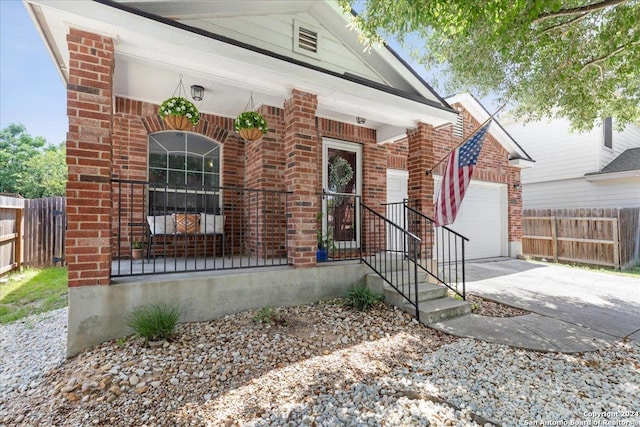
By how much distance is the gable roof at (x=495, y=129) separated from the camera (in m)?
8.44

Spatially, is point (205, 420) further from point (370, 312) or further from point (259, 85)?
point (259, 85)

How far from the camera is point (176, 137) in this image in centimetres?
540

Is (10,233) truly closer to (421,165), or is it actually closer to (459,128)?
(421,165)

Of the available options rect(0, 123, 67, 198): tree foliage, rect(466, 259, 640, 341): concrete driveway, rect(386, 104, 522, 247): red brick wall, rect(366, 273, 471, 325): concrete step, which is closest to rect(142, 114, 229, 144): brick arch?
rect(386, 104, 522, 247): red brick wall

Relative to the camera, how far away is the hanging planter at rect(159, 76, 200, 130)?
3650 millimetres

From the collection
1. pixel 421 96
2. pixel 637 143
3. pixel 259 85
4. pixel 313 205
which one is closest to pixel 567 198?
pixel 637 143

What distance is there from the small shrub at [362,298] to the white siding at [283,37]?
3.72 metres

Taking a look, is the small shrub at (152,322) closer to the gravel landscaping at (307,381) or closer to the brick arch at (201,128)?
the gravel landscaping at (307,381)

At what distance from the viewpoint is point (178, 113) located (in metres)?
3.67

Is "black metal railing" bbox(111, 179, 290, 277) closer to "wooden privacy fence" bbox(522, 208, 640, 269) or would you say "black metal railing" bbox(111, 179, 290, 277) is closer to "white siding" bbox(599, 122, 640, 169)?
"wooden privacy fence" bbox(522, 208, 640, 269)

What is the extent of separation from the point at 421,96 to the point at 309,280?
398 centimetres

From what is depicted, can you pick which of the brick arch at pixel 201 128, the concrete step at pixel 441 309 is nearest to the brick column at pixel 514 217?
the concrete step at pixel 441 309

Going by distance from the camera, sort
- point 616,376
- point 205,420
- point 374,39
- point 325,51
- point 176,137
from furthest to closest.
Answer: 1. point 176,137
2. point 325,51
3. point 374,39
4. point 616,376
5. point 205,420

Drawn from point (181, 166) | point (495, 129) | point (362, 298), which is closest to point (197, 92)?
point (181, 166)
